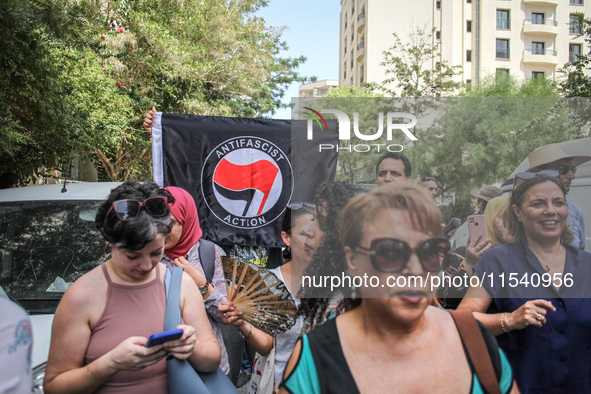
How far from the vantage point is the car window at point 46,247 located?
2895mm

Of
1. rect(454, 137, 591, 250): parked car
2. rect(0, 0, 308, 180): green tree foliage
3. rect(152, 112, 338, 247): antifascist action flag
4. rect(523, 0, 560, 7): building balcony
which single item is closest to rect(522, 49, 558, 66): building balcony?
rect(523, 0, 560, 7): building balcony

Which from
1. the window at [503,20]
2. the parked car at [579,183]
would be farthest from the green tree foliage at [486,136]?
the window at [503,20]

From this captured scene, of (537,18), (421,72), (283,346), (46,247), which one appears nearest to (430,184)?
(283,346)

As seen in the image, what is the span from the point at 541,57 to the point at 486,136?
3380 cm

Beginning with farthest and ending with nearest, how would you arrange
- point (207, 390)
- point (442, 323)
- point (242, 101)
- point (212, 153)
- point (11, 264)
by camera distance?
point (242, 101) → point (212, 153) → point (11, 264) → point (207, 390) → point (442, 323)

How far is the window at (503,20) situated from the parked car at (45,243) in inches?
1068

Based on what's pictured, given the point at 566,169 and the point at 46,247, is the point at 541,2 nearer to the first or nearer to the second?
the point at 566,169

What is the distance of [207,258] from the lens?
2.50 meters

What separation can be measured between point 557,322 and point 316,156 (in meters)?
1.22

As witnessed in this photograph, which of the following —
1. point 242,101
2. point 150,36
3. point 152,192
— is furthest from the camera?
point 242,101

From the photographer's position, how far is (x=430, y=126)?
1802mm

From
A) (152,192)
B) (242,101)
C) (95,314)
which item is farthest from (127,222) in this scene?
(242,101)

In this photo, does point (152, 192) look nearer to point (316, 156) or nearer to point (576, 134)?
point (316, 156)

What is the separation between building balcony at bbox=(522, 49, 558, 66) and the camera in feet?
98.1
